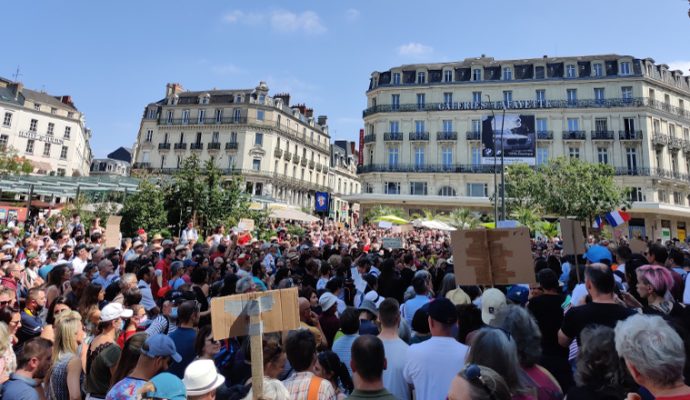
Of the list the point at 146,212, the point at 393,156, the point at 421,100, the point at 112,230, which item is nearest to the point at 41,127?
the point at 393,156

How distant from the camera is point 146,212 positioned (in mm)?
18250

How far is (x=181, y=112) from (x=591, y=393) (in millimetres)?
59611

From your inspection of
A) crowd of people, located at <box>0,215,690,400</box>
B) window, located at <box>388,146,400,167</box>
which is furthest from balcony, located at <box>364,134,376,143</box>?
crowd of people, located at <box>0,215,690,400</box>

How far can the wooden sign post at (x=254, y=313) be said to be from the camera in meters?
2.86

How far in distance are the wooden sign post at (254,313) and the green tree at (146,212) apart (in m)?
17.1

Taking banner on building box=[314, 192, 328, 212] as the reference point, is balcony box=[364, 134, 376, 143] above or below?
above

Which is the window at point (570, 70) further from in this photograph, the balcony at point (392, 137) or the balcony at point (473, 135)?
the balcony at point (392, 137)

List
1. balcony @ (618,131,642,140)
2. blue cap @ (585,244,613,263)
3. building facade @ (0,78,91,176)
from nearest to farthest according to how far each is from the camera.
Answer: blue cap @ (585,244,613,263)
balcony @ (618,131,642,140)
building facade @ (0,78,91,176)

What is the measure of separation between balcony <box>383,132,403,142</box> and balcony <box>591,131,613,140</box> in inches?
782

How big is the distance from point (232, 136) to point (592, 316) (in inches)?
2103

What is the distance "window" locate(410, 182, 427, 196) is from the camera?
139ft

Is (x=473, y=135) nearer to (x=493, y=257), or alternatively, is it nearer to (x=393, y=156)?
(x=393, y=156)

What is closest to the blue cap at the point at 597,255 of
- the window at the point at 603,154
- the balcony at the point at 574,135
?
the balcony at the point at 574,135

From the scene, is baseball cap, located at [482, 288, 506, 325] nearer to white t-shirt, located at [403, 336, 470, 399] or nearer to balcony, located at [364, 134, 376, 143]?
white t-shirt, located at [403, 336, 470, 399]
